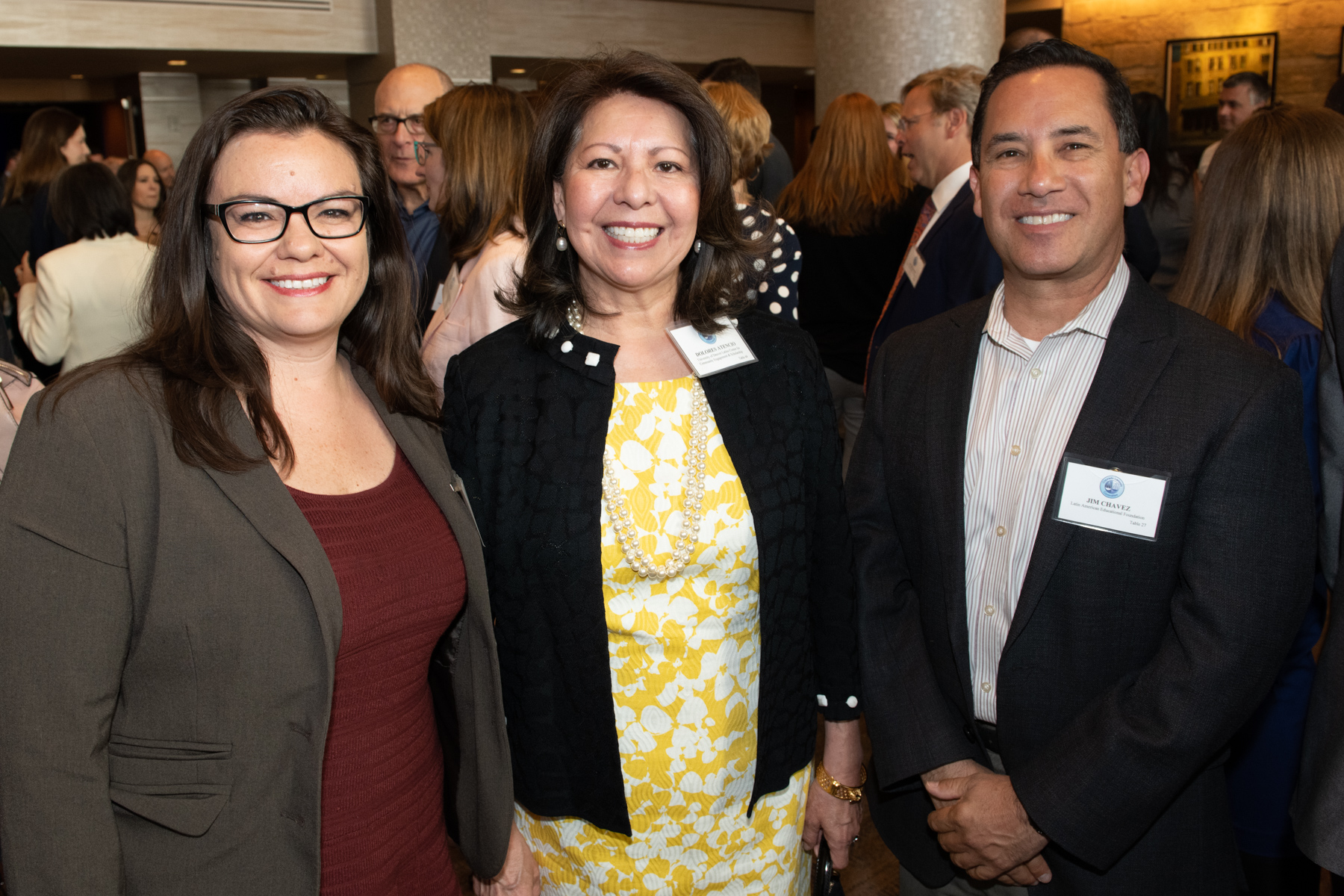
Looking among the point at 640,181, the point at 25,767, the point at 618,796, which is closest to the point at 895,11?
the point at 640,181

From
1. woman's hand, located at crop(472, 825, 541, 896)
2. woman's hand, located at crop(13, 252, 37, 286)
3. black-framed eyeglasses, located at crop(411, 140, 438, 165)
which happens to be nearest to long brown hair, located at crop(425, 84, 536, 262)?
black-framed eyeglasses, located at crop(411, 140, 438, 165)

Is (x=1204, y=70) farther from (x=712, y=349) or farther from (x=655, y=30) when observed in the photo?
(x=712, y=349)

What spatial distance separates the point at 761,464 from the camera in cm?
171

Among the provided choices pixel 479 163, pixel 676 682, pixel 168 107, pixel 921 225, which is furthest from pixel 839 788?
→ pixel 168 107

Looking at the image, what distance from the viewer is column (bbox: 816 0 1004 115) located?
6.81 meters

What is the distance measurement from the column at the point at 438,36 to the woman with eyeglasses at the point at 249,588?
29.3 feet

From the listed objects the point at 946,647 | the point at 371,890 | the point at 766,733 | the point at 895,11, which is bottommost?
the point at 371,890

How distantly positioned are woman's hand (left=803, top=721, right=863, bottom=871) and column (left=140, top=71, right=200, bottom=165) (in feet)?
38.8

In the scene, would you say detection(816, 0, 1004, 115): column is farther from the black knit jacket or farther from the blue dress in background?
the black knit jacket

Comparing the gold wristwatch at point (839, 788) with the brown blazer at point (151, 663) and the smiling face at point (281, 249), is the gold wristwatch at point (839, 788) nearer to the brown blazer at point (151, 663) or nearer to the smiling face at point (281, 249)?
the brown blazer at point (151, 663)

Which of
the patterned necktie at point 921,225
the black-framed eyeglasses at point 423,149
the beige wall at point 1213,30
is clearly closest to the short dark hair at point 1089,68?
the patterned necktie at point 921,225

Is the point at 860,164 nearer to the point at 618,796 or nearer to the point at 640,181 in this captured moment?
the point at 640,181

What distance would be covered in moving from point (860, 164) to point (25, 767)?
3832 mm

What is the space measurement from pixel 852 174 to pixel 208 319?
3356 mm
